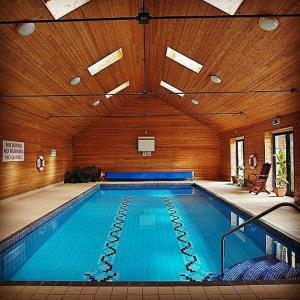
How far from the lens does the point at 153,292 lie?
300 cm

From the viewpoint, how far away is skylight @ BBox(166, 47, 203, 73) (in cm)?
820

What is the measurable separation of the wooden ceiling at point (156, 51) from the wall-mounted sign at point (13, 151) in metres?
0.94

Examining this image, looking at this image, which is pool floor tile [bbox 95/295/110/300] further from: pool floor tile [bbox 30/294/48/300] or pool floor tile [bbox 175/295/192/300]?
pool floor tile [bbox 175/295/192/300]

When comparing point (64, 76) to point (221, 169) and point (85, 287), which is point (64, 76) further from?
point (221, 169)

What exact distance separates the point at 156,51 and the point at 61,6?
12.4 ft

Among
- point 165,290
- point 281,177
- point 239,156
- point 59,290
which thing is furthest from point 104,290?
point 239,156

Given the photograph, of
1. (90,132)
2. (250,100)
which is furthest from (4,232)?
(90,132)

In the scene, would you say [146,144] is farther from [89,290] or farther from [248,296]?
[248,296]

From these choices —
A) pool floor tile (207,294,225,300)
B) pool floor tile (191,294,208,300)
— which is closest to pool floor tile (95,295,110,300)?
pool floor tile (191,294,208,300)

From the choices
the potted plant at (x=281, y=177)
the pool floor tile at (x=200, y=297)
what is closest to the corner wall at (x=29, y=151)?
the pool floor tile at (x=200, y=297)

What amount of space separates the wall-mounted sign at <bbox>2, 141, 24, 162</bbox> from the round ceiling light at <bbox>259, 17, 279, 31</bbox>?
→ 644cm

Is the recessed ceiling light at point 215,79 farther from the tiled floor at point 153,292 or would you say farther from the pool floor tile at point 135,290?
the pool floor tile at point 135,290

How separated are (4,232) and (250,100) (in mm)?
6679

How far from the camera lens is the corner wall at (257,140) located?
8.52 m
